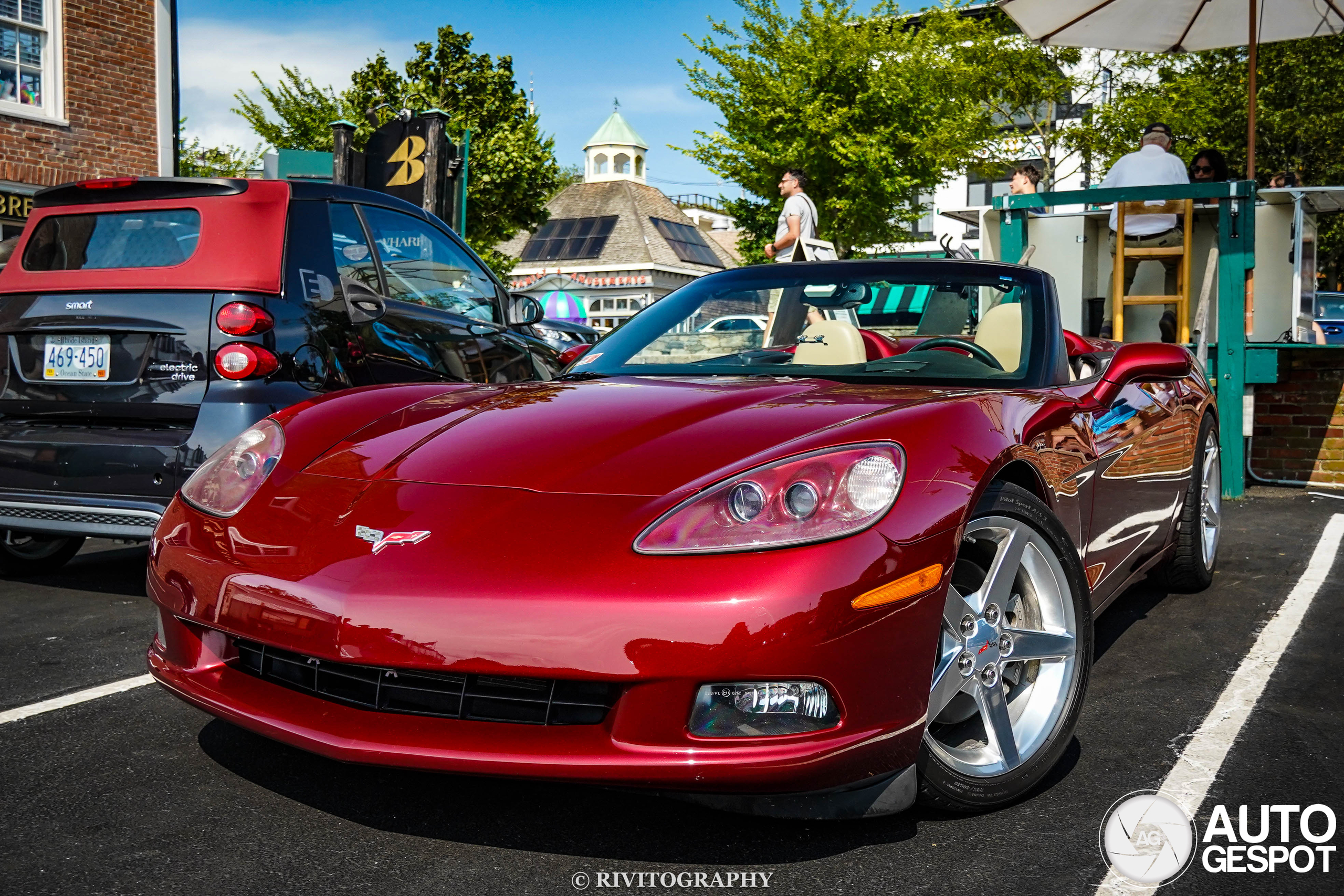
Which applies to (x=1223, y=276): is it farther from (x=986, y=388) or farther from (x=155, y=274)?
(x=155, y=274)

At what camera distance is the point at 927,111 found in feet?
94.6

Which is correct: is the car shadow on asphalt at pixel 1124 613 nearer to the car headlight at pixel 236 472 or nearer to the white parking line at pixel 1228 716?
the white parking line at pixel 1228 716

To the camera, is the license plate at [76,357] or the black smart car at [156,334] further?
the license plate at [76,357]

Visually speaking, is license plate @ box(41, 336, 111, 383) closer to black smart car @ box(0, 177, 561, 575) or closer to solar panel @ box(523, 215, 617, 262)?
black smart car @ box(0, 177, 561, 575)

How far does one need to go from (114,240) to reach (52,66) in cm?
1150

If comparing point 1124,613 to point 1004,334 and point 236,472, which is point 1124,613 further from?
point 236,472

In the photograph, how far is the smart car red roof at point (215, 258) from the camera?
4414 mm

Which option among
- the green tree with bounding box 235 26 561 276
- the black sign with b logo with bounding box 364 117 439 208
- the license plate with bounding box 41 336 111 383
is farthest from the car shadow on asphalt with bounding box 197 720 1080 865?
the green tree with bounding box 235 26 561 276

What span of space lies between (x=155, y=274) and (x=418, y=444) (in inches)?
88.8

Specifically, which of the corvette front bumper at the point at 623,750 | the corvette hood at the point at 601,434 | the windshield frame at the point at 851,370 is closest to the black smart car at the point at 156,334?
the windshield frame at the point at 851,370

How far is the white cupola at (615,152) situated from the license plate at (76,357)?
7162cm

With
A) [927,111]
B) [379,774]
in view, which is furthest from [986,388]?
[927,111]

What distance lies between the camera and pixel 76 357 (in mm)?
4441

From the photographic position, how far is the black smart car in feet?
13.8
